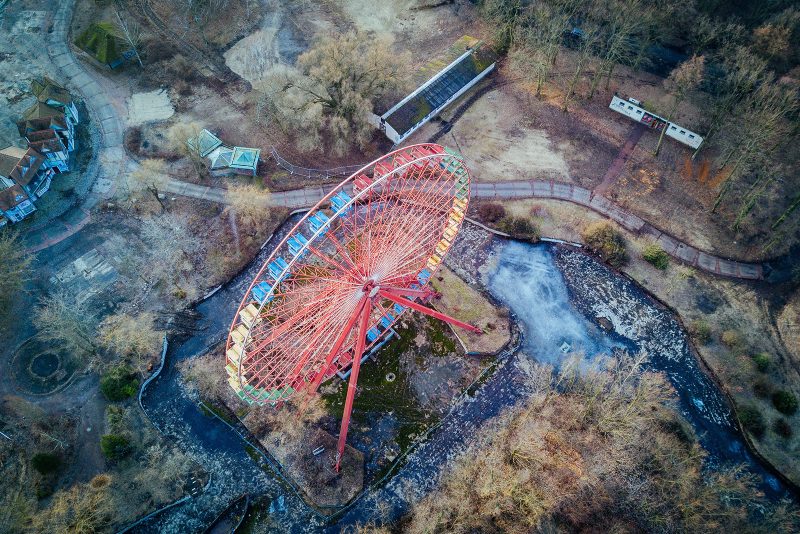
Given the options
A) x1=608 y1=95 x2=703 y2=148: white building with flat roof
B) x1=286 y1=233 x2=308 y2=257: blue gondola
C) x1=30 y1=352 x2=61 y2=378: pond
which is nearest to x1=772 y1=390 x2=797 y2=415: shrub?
x1=608 y1=95 x2=703 y2=148: white building with flat roof

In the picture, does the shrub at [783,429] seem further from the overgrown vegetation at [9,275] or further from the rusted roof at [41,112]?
the rusted roof at [41,112]

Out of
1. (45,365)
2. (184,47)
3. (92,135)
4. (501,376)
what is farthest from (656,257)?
(92,135)

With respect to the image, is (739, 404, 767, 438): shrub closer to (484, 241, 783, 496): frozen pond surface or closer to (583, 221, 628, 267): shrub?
(484, 241, 783, 496): frozen pond surface

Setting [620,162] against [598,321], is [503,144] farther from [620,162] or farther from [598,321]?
[598,321]

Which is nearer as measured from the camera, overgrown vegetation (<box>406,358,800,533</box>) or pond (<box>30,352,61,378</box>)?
overgrown vegetation (<box>406,358,800,533</box>)

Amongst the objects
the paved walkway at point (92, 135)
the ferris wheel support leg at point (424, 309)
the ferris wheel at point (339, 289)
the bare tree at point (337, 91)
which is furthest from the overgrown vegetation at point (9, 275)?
the ferris wheel support leg at point (424, 309)

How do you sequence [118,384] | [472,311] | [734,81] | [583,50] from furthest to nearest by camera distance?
[583,50] < [734,81] < [472,311] < [118,384]
